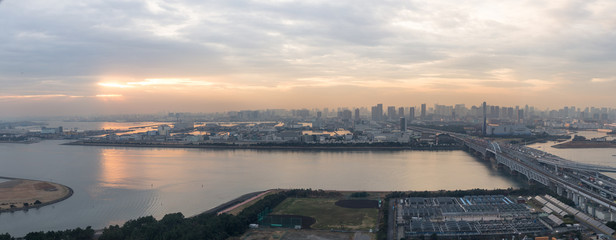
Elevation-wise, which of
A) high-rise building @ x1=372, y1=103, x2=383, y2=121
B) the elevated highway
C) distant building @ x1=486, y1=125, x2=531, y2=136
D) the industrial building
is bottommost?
the industrial building

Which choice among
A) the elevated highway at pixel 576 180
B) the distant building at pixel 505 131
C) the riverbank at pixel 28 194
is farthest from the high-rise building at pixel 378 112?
the riverbank at pixel 28 194

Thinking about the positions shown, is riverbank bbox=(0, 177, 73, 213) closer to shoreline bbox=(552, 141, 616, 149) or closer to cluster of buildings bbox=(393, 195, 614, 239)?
cluster of buildings bbox=(393, 195, 614, 239)

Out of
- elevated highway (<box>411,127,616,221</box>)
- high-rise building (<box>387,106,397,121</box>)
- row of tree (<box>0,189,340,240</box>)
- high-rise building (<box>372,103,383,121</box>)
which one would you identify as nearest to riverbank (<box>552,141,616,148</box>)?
elevated highway (<box>411,127,616,221</box>)

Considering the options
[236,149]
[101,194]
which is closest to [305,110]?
[236,149]

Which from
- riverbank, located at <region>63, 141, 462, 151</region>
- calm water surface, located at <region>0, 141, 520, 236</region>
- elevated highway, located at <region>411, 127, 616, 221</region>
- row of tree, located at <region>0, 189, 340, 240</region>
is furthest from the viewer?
riverbank, located at <region>63, 141, 462, 151</region>

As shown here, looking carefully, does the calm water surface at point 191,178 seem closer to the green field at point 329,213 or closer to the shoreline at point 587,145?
Answer: the green field at point 329,213

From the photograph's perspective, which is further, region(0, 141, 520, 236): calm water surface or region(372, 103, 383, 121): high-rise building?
region(372, 103, 383, 121): high-rise building

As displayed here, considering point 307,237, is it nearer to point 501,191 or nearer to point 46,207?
point 501,191
